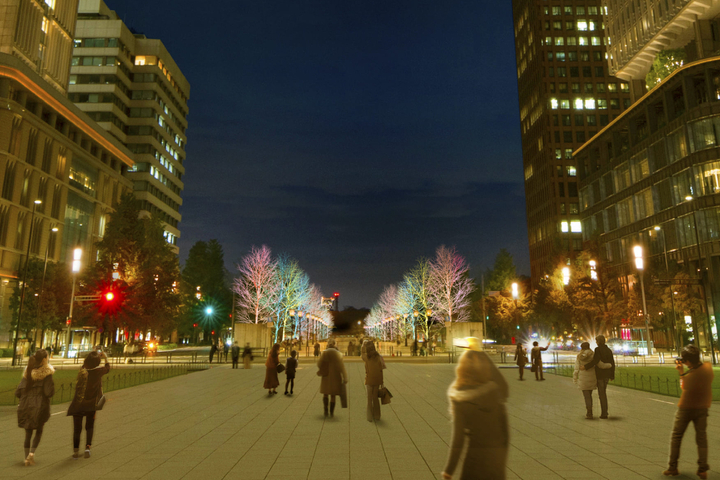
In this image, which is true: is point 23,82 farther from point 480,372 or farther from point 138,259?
point 480,372

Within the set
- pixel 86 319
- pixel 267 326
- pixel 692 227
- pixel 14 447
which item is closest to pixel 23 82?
pixel 86 319

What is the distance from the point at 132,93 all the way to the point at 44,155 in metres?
37.3

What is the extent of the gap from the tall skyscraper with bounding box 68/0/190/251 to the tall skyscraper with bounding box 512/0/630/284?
75.1m

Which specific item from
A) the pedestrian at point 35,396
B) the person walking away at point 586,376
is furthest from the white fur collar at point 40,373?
the person walking away at point 586,376

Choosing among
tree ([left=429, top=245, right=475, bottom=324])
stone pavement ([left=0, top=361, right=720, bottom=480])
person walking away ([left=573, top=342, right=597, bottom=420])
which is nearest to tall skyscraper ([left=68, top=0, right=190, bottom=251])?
tree ([left=429, top=245, right=475, bottom=324])

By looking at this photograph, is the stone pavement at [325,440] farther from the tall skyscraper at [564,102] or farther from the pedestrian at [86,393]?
the tall skyscraper at [564,102]

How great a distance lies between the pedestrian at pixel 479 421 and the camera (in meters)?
4.35

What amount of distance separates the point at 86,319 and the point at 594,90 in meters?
100

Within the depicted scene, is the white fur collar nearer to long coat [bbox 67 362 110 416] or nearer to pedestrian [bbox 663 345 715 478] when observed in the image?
long coat [bbox 67 362 110 416]

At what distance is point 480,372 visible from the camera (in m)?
4.68

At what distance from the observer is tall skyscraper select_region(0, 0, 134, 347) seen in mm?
50406

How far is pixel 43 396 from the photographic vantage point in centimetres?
809

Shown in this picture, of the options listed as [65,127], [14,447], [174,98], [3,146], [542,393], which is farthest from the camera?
[174,98]

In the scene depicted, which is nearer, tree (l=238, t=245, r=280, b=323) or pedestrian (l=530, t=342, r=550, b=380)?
pedestrian (l=530, t=342, r=550, b=380)
